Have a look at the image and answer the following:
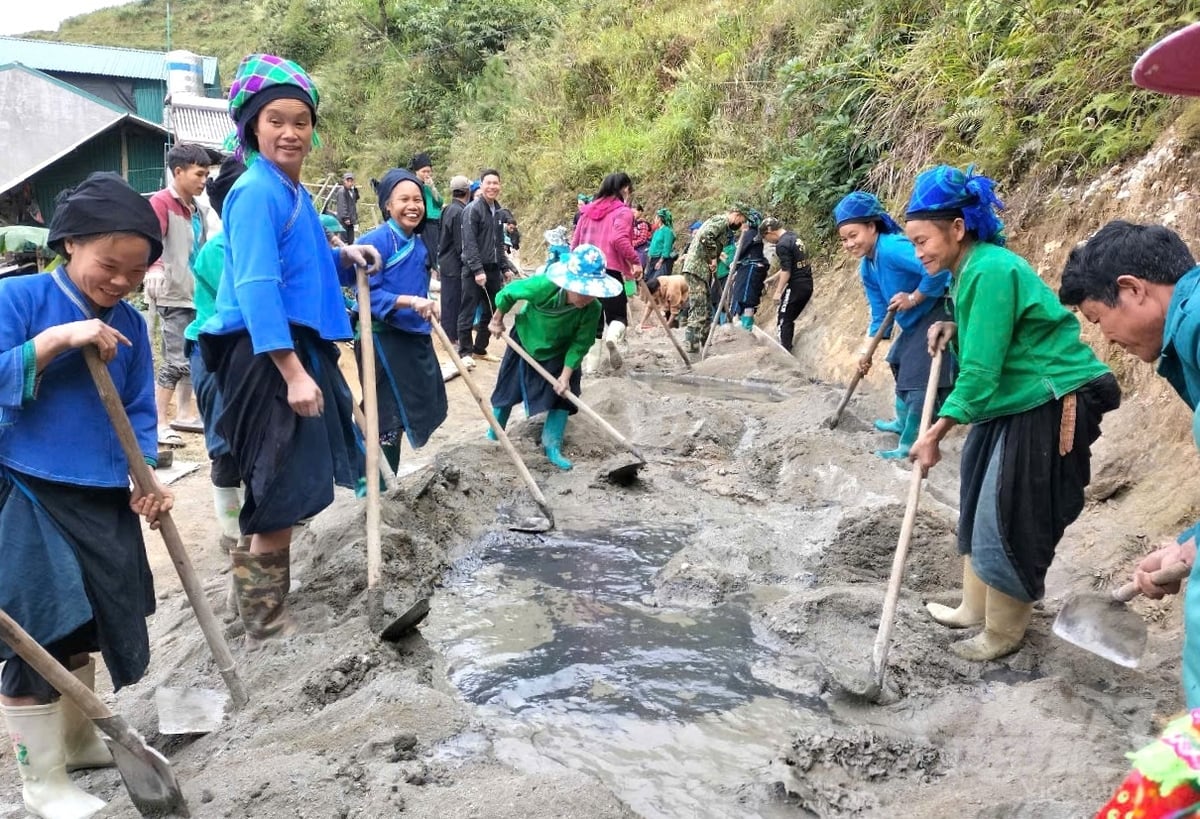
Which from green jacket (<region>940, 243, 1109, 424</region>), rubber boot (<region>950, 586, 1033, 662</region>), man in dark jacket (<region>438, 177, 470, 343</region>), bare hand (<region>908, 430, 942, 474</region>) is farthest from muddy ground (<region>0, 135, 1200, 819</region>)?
man in dark jacket (<region>438, 177, 470, 343</region>)

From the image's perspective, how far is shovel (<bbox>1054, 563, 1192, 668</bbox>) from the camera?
2537mm

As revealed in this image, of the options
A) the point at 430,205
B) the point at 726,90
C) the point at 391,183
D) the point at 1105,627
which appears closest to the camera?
the point at 1105,627

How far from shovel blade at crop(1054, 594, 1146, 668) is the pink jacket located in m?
6.07

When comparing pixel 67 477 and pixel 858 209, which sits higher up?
pixel 858 209

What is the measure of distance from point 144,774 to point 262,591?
3.29 feet

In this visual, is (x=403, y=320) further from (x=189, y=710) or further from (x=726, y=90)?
(x=726, y=90)

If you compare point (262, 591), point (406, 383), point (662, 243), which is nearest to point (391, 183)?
point (406, 383)

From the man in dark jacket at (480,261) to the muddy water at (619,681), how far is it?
4755 millimetres

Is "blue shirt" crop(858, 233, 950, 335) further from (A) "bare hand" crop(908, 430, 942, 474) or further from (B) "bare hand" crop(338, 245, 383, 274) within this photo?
(B) "bare hand" crop(338, 245, 383, 274)

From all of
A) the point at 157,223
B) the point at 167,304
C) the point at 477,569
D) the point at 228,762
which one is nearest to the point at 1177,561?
the point at 228,762

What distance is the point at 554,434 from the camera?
19.0 feet

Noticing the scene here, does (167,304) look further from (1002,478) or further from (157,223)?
(1002,478)

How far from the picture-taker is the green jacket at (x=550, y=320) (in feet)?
17.8

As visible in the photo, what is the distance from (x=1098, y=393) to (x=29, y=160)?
23.7 metres
